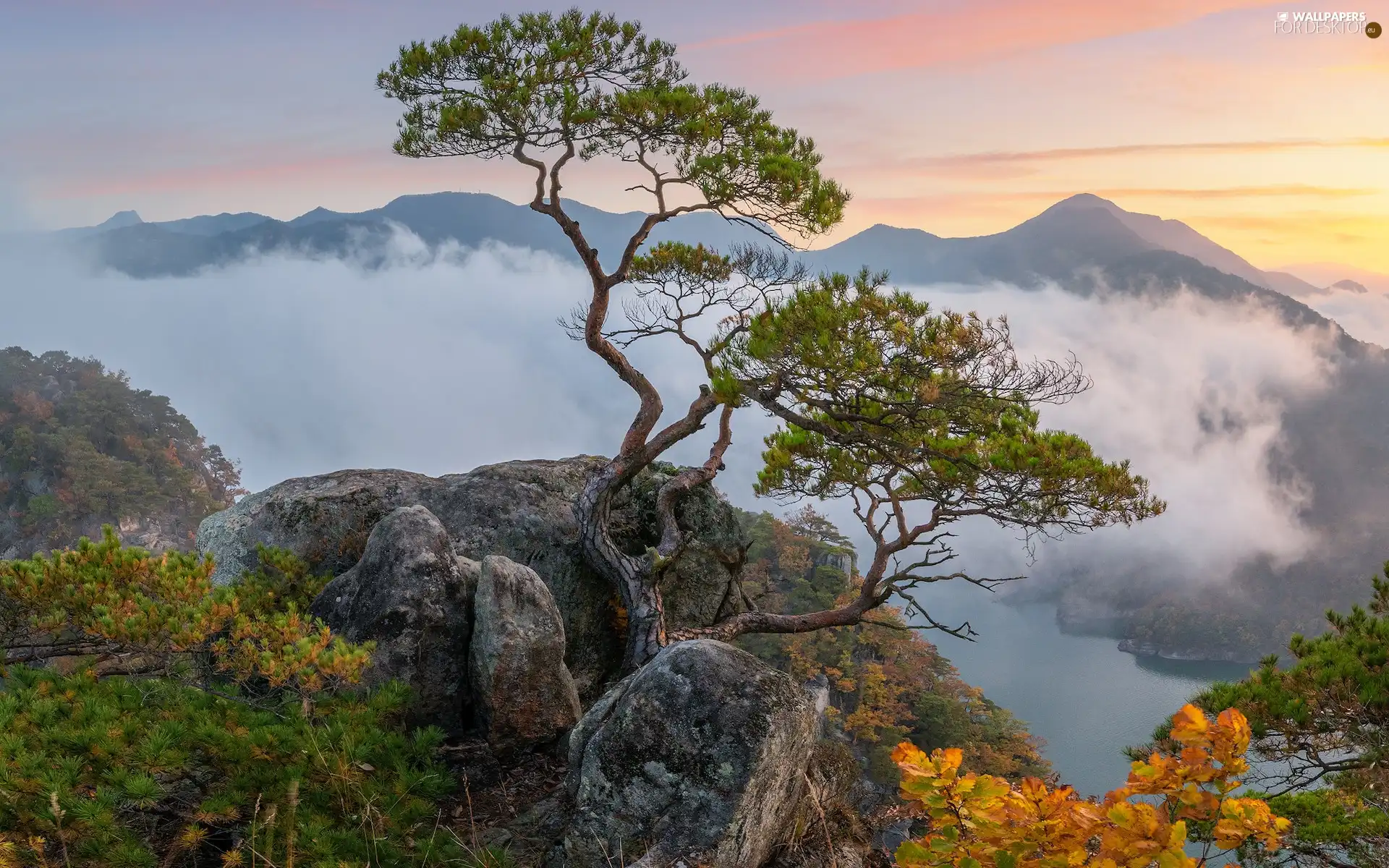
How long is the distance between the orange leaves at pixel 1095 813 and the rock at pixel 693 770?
6.11ft

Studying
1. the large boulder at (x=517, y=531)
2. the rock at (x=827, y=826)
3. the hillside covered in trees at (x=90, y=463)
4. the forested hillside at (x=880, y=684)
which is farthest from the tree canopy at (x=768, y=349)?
the hillside covered in trees at (x=90, y=463)

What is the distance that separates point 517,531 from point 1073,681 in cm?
7630

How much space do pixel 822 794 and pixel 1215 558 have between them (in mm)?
119248

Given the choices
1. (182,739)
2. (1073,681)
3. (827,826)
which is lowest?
(1073,681)

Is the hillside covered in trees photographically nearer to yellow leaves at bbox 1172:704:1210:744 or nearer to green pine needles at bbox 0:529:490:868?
green pine needles at bbox 0:529:490:868

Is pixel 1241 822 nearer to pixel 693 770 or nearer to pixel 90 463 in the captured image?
pixel 693 770

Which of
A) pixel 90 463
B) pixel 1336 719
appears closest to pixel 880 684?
pixel 1336 719

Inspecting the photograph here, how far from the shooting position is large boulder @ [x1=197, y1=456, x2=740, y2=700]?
28.6ft

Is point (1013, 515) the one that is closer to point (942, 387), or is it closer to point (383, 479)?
point (942, 387)

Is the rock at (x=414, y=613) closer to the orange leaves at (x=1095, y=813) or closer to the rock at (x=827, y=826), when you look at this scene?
the rock at (x=827, y=826)

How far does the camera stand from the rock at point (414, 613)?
21.5ft

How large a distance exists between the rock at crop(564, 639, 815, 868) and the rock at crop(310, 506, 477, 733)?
217 cm

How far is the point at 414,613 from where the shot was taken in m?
6.66

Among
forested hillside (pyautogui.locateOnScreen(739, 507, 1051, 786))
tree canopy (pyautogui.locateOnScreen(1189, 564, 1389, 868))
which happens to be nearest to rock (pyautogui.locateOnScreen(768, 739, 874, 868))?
tree canopy (pyautogui.locateOnScreen(1189, 564, 1389, 868))
